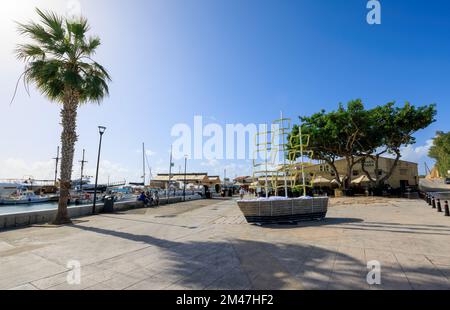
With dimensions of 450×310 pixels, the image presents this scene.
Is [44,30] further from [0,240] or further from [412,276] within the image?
[412,276]

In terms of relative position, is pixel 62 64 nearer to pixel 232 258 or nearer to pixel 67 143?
pixel 67 143

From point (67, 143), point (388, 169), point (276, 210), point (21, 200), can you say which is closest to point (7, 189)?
point (21, 200)

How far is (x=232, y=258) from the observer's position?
5199mm

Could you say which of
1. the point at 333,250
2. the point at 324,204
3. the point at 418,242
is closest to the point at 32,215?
the point at 333,250

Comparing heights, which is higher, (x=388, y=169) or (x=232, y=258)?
(x=388, y=169)

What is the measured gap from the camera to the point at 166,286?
147 inches

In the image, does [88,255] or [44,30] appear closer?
[88,255]

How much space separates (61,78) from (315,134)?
23.0m

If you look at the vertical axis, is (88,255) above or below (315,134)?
below

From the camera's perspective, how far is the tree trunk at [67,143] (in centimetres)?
1112

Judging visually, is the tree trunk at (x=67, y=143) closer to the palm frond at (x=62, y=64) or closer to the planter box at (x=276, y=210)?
the palm frond at (x=62, y=64)

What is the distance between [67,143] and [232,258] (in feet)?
33.0

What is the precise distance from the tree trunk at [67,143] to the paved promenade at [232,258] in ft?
9.96

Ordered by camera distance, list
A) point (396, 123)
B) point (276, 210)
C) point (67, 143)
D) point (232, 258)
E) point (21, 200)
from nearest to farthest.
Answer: point (232, 258) → point (276, 210) → point (67, 143) → point (396, 123) → point (21, 200)
